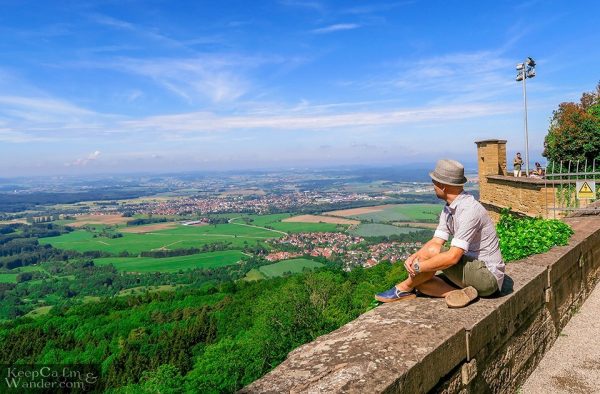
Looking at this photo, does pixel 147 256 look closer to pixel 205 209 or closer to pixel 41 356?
pixel 41 356

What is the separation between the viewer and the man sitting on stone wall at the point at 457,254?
305 cm

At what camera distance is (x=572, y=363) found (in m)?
3.76

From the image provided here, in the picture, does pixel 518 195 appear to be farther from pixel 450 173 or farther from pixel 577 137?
pixel 450 173

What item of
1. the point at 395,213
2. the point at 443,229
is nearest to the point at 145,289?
the point at 443,229

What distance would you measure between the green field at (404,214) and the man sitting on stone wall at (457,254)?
8168 centimetres

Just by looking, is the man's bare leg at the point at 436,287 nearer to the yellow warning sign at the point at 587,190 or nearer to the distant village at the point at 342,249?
the yellow warning sign at the point at 587,190

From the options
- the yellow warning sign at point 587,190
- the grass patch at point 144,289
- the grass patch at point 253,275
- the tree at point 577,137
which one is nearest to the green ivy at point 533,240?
the yellow warning sign at point 587,190

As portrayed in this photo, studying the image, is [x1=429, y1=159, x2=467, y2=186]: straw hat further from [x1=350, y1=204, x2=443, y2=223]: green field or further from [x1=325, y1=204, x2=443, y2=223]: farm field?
[x1=325, y1=204, x2=443, y2=223]: farm field

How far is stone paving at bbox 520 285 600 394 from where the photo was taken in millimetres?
3404

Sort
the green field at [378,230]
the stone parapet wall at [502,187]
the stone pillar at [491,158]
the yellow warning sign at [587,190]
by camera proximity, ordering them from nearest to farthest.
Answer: the yellow warning sign at [587,190] < the stone parapet wall at [502,187] < the stone pillar at [491,158] < the green field at [378,230]

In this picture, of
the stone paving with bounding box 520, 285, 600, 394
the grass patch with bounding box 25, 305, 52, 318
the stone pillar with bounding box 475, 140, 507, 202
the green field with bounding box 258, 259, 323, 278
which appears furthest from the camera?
the green field with bounding box 258, 259, 323, 278

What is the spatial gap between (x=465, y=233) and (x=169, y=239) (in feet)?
272

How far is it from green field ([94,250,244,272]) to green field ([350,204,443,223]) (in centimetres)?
3616

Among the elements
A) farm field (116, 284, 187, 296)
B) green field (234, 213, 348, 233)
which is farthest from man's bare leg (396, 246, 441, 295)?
green field (234, 213, 348, 233)
